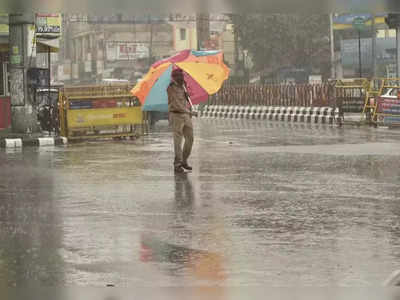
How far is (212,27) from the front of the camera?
180ft

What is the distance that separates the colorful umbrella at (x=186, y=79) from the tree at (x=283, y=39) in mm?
48790

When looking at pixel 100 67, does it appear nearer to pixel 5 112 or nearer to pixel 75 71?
pixel 75 71

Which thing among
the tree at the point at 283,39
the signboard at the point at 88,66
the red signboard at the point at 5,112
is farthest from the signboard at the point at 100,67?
the red signboard at the point at 5,112

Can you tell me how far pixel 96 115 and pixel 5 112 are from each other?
6.23m

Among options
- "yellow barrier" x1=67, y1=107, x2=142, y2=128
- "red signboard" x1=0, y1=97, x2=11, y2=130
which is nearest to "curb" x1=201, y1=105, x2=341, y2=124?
"yellow barrier" x1=67, y1=107, x2=142, y2=128

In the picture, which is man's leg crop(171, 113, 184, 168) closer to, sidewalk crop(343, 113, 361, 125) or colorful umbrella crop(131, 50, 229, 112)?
colorful umbrella crop(131, 50, 229, 112)

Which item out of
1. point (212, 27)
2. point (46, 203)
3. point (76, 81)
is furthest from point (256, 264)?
point (76, 81)

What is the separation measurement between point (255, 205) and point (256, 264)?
426 centimetres

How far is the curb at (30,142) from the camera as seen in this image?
26688mm

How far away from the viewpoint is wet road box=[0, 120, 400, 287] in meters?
8.41

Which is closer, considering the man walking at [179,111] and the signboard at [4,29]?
the man walking at [179,111]

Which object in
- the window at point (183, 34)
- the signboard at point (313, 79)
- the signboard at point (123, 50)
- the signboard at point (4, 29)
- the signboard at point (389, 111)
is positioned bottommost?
the signboard at point (389, 111)

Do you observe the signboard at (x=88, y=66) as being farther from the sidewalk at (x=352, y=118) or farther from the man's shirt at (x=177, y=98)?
the man's shirt at (x=177, y=98)

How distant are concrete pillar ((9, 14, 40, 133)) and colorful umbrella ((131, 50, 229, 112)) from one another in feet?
30.7
